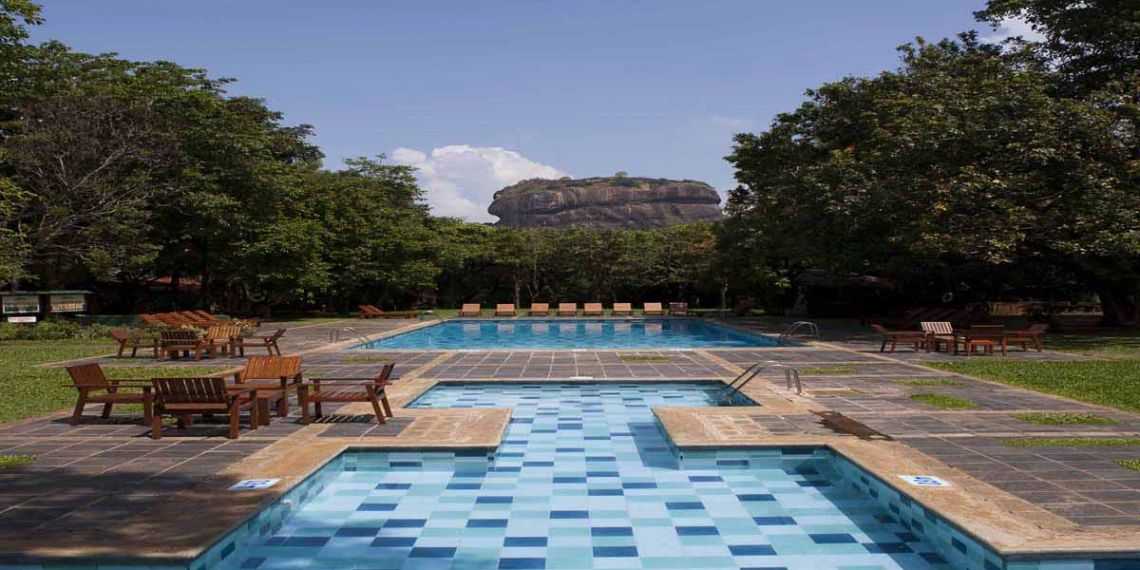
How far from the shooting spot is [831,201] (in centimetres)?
2028

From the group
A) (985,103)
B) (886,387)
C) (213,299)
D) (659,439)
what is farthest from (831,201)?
(213,299)

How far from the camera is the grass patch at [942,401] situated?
880cm

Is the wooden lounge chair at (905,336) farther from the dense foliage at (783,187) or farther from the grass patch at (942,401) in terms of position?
the grass patch at (942,401)

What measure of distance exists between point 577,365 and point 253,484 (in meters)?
8.47

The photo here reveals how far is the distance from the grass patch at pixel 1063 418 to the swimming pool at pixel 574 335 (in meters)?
10.6

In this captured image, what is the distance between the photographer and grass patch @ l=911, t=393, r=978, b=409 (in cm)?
880

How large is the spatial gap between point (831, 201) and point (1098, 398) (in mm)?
11581

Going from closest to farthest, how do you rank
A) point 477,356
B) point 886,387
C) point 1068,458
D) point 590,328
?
1. point 1068,458
2. point 886,387
3. point 477,356
4. point 590,328

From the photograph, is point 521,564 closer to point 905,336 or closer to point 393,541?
point 393,541

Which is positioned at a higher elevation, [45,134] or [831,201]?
[45,134]

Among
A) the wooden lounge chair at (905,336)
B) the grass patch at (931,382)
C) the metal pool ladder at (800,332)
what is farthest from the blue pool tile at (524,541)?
the wooden lounge chair at (905,336)

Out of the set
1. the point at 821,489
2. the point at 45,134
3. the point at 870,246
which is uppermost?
the point at 45,134

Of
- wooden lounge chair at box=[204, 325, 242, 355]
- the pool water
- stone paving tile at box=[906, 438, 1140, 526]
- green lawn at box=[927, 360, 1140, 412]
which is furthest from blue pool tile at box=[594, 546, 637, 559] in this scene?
wooden lounge chair at box=[204, 325, 242, 355]

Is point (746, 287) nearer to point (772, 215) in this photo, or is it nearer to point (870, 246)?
point (772, 215)
